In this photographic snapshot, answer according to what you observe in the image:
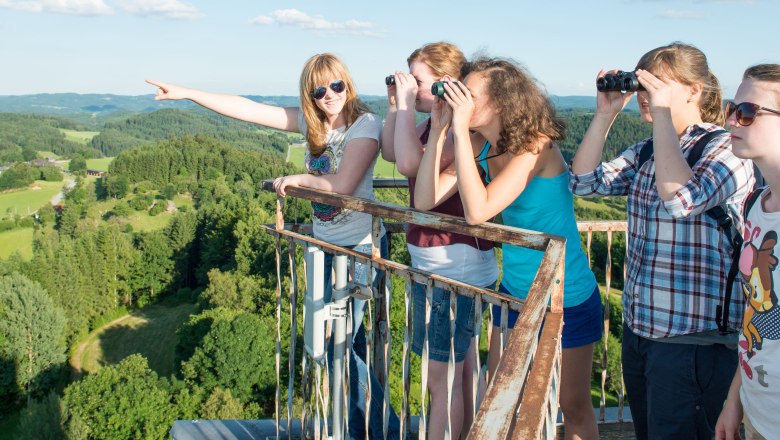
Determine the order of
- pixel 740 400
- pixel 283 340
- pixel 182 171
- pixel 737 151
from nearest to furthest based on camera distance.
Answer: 1. pixel 737 151
2. pixel 740 400
3. pixel 283 340
4. pixel 182 171

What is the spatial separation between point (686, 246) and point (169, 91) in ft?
9.49

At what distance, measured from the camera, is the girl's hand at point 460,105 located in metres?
2.48

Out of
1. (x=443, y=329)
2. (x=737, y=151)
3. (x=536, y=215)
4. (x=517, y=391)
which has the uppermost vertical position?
(x=737, y=151)

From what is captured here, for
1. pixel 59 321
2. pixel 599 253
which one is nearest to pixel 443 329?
pixel 599 253

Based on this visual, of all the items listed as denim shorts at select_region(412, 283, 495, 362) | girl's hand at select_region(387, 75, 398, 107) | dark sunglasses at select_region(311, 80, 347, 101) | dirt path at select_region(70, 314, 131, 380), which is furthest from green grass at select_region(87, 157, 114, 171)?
denim shorts at select_region(412, 283, 495, 362)

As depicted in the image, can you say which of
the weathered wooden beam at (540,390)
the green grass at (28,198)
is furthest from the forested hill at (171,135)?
the weathered wooden beam at (540,390)

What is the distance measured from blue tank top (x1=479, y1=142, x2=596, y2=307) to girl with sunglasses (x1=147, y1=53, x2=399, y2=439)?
0.83m

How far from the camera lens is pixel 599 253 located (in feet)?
111

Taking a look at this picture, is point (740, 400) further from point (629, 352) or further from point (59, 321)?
point (59, 321)

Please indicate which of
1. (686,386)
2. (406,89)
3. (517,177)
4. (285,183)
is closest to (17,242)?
(285,183)

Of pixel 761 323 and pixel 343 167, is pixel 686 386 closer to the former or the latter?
pixel 761 323

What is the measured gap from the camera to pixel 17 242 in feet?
229

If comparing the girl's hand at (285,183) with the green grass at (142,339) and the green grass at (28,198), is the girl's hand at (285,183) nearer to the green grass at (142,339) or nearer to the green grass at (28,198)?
the green grass at (142,339)

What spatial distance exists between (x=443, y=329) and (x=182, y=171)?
100m
